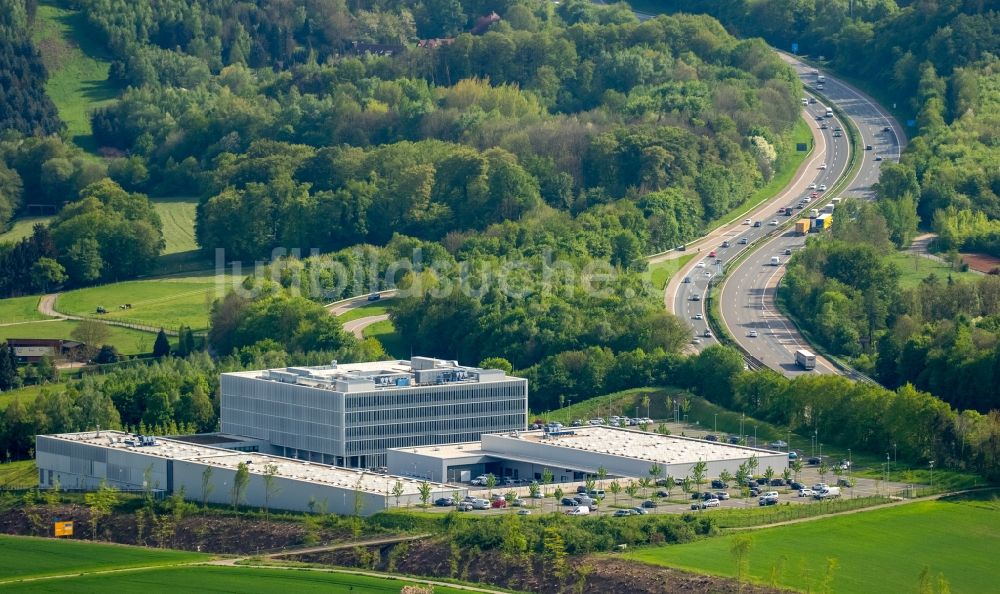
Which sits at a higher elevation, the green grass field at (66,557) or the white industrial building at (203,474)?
the white industrial building at (203,474)

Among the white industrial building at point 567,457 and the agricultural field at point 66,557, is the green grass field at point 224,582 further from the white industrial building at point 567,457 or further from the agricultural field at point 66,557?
the white industrial building at point 567,457

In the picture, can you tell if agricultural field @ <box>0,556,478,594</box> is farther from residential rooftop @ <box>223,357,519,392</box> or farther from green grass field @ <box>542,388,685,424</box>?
Answer: green grass field @ <box>542,388,685,424</box>

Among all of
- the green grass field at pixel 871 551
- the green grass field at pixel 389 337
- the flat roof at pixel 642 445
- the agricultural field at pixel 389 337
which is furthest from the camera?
the agricultural field at pixel 389 337

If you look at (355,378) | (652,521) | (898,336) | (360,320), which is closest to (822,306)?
(898,336)

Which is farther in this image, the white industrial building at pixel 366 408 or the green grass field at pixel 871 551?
the white industrial building at pixel 366 408

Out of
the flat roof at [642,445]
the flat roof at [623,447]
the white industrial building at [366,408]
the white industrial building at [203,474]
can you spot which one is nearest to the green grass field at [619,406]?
the white industrial building at [366,408]

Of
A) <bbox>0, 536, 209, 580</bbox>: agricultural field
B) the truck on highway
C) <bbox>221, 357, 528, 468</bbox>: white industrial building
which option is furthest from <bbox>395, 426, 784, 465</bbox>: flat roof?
the truck on highway

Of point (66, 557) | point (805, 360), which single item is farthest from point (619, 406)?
point (66, 557)
